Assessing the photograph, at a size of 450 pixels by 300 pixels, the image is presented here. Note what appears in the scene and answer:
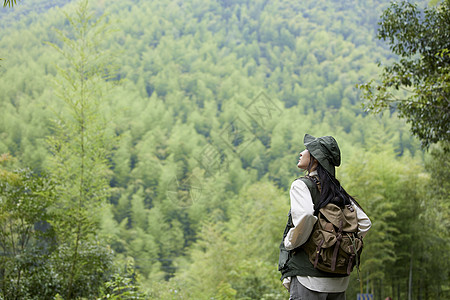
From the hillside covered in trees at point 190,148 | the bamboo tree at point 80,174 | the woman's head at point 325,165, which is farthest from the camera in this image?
the hillside covered in trees at point 190,148

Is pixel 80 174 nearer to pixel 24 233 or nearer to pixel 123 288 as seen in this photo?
pixel 24 233

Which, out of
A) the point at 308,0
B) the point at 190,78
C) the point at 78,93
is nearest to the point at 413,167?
the point at 78,93

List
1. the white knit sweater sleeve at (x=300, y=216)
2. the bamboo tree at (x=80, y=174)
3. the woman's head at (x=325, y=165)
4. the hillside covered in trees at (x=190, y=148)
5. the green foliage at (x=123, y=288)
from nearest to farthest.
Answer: the white knit sweater sleeve at (x=300, y=216), the woman's head at (x=325, y=165), the green foliage at (x=123, y=288), the bamboo tree at (x=80, y=174), the hillside covered in trees at (x=190, y=148)

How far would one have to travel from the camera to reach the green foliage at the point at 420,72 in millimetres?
4070

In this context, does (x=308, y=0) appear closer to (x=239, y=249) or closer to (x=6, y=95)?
(x=6, y=95)

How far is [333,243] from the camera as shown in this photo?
151cm

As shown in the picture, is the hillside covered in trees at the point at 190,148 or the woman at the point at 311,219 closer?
the woman at the point at 311,219

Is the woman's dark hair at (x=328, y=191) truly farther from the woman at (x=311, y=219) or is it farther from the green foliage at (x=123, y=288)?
the green foliage at (x=123, y=288)

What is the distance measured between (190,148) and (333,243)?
1360 inches

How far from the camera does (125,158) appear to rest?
1260 inches

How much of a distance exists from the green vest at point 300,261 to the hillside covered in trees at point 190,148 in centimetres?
207

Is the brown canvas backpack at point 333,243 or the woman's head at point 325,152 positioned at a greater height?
the woman's head at point 325,152

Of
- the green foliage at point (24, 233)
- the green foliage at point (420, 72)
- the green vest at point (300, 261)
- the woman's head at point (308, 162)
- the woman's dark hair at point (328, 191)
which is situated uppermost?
the green foliage at point (420, 72)

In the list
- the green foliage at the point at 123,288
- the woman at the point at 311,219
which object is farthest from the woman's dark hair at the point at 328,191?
the green foliage at the point at 123,288
